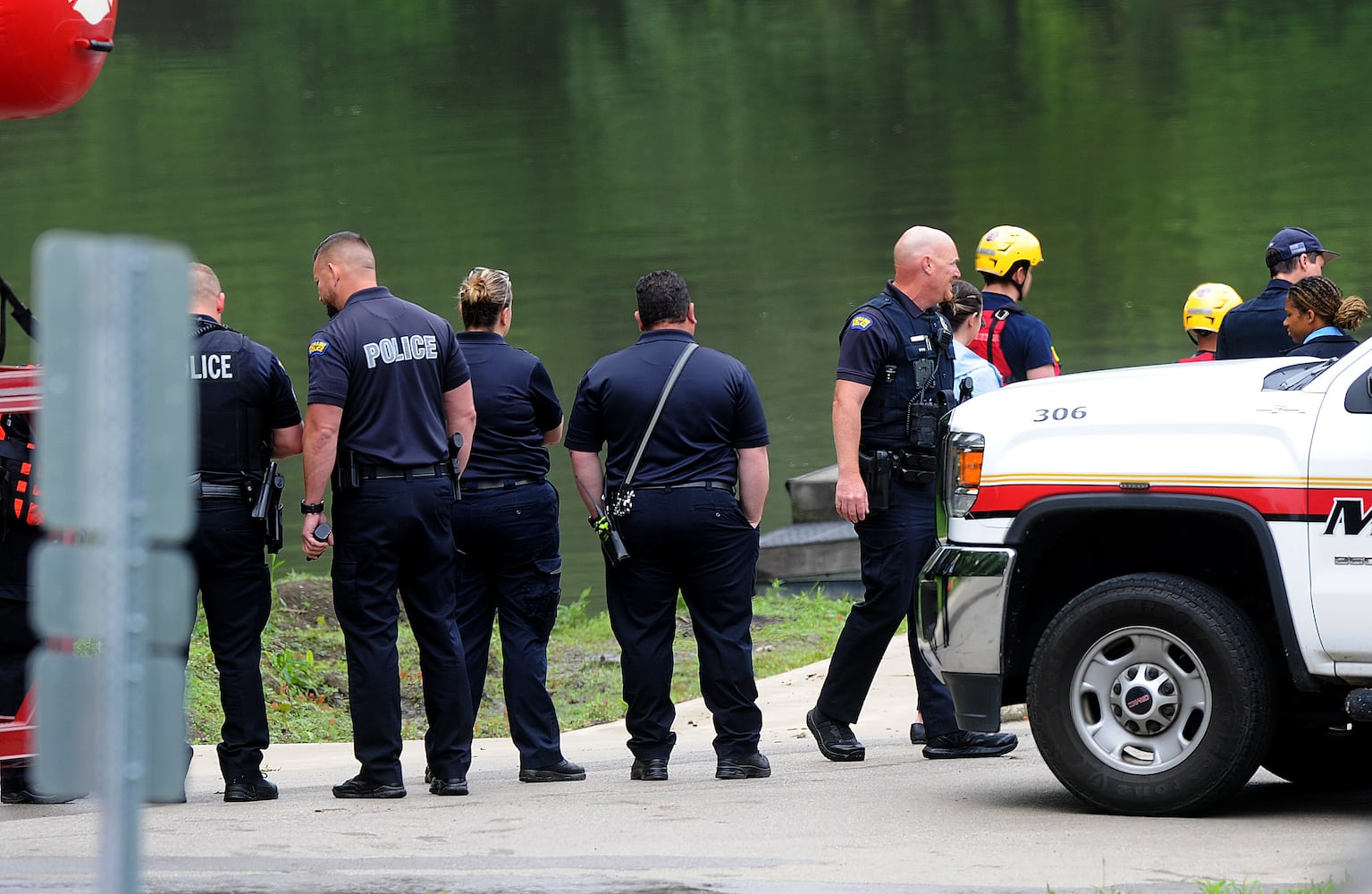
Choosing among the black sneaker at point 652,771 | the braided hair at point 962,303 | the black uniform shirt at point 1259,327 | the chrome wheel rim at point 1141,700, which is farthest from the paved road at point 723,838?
the black uniform shirt at point 1259,327

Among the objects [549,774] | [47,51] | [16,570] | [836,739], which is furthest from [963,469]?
[47,51]

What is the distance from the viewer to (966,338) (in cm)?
839

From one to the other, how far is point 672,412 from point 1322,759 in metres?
2.41

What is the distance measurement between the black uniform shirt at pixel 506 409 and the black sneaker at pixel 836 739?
4.55 feet

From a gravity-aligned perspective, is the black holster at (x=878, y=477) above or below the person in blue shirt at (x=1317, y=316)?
below

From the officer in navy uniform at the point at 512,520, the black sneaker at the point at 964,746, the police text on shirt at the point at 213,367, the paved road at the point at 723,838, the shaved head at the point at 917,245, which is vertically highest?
the shaved head at the point at 917,245

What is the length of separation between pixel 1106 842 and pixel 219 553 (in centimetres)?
297

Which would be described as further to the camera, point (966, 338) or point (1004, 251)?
point (1004, 251)

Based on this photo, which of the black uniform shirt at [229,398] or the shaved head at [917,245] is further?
the shaved head at [917,245]

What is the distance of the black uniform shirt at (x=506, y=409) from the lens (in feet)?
24.8

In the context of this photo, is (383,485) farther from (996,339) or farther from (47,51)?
(996,339)

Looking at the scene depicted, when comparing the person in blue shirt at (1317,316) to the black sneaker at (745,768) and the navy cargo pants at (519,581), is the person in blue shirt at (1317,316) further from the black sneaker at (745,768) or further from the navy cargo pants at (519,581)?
the navy cargo pants at (519,581)

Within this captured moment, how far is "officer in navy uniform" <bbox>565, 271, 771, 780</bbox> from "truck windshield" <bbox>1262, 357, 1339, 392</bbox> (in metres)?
1.88

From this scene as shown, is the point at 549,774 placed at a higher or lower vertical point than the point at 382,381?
lower
